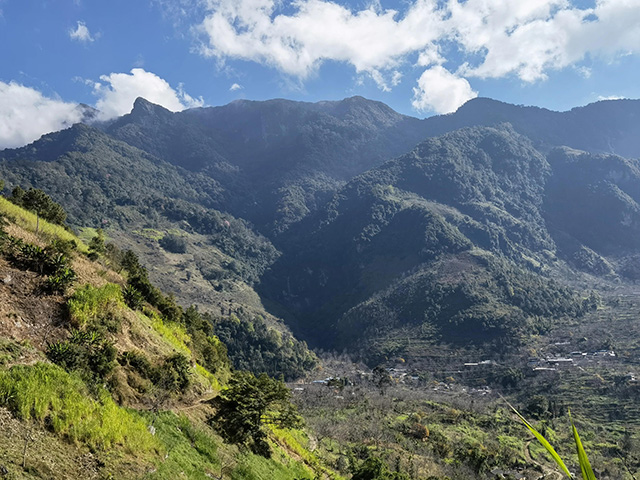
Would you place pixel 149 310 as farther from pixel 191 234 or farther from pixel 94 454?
pixel 191 234

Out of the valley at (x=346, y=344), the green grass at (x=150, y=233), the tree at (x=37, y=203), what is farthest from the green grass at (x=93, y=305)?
the green grass at (x=150, y=233)

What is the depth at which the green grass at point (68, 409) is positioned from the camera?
7.58 meters

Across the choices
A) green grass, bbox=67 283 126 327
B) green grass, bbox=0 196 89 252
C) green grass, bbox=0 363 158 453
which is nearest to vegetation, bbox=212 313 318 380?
green grass, bbox=0 196 89 252

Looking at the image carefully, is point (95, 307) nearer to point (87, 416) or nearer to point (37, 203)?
point (87, 416)

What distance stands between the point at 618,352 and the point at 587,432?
170 feet

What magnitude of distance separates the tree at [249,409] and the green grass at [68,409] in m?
4.02

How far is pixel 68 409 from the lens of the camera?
804 centimetres

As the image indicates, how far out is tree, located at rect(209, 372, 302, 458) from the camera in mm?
12961

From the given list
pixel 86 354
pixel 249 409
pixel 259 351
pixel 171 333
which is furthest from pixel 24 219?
pixel 259 351

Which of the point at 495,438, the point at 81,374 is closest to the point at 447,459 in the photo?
the point at 495,438

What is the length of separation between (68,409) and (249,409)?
6.42m

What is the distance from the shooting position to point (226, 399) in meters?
14.3

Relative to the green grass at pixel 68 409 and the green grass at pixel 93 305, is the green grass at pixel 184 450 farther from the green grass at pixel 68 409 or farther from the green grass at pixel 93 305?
the green grass at pixel 93 305

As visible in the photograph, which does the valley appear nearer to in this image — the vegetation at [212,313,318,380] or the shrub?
the shrub
